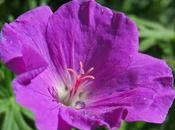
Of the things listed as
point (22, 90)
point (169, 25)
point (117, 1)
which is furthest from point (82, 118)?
point (169, 25)

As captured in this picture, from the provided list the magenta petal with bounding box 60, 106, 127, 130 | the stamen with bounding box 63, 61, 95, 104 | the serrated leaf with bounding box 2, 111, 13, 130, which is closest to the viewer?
the magenta petal with bounding box 60, 106, 127, 130

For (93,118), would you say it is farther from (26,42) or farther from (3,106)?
(3,106)

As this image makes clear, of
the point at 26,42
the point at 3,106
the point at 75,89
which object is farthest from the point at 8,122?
the point at 26,42

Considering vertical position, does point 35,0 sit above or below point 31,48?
below

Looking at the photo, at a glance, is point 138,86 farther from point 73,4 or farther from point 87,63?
point 73,4

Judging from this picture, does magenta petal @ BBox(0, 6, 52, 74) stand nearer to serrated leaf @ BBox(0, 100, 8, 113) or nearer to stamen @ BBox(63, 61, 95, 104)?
stamen @ BBox(63, 61, 95, 104)

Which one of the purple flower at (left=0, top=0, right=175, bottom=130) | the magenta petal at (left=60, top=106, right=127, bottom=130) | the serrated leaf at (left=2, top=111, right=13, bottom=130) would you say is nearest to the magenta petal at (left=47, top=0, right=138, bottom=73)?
the purple flower at (left=0, top=0, right=175, bottom=130)

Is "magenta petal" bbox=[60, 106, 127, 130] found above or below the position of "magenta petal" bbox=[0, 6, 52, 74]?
below

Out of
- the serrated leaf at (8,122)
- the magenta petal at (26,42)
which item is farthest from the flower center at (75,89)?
the serrated leaf at (8,122)
